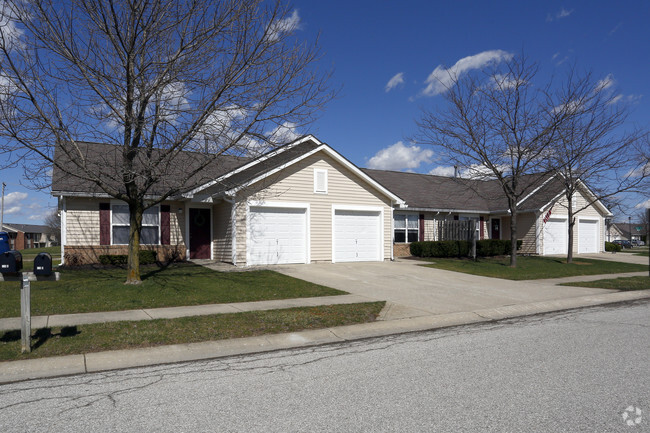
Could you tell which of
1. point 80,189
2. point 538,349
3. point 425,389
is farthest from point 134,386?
point 80,189

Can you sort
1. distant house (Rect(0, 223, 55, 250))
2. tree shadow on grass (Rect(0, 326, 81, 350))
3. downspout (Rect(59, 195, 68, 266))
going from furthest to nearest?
1. distant house (Rect(0, 223, 55, 250))
2. downspout (Rect(59, 195, 68, 266))
3. tree shadow on grass (Rect(0, 326, 81, 350))

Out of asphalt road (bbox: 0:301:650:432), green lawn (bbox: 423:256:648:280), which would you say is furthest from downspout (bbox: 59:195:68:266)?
green lawn (bbox: 423:256:648:280)

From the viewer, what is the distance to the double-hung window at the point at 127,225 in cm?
1841

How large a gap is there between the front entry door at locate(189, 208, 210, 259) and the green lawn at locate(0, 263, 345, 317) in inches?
150

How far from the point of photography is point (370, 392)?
17.5 ft

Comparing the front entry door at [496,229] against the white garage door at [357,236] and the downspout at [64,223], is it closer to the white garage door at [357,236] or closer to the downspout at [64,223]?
the white garage door at [357,236]

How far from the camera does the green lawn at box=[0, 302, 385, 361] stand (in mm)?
7074

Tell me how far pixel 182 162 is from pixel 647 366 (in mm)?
10199

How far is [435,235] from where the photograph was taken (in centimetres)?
2630

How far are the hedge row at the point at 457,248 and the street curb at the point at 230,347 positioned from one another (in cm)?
1283

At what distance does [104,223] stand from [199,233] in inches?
144

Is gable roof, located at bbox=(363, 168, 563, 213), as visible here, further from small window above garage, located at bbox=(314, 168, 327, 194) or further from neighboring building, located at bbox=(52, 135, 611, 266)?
small window above garage, located at bbox=(314, 168, 327, 194)

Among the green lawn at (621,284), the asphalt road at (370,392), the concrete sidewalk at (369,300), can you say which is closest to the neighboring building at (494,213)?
the concrete sidewalk at (369,300)

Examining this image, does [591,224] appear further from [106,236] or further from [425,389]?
[425,389]
